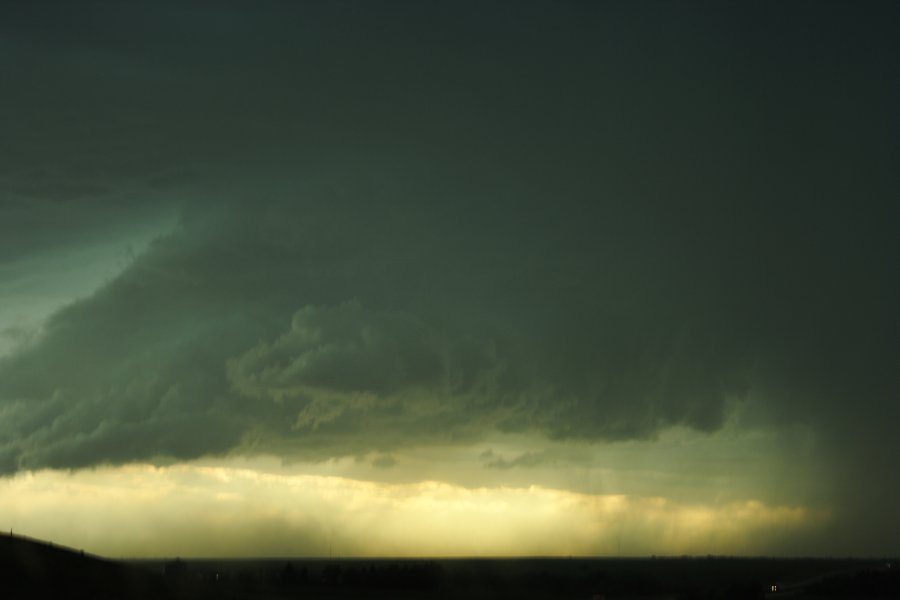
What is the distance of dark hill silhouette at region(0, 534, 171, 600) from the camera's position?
11250cm

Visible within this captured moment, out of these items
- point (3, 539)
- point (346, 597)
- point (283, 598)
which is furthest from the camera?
point (346, 597)

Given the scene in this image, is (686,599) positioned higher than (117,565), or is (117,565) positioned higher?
(117,565)

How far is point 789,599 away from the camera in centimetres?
19988

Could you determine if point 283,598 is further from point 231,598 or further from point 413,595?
point 413,595

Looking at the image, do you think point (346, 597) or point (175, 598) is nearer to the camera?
point (175, 598)

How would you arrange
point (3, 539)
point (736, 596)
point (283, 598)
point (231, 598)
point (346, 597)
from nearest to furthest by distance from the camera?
point (3, 539), point (231, 598), point (283, 598), point (346, 597), point (736, 596)

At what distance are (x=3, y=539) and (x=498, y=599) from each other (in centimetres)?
10085

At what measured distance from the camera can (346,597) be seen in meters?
180

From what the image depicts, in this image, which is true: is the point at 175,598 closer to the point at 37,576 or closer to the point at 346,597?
the point at 37,576

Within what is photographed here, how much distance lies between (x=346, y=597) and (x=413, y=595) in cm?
1984

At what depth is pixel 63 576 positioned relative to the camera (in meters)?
118

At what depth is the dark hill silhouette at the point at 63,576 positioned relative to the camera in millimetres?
112500

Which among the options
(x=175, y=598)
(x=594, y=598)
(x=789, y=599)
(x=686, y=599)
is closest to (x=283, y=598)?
(x=175, y=598)

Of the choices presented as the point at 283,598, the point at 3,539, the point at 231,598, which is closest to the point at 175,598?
the point at 231,598
